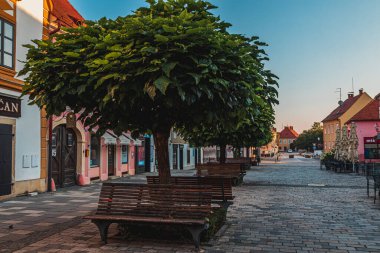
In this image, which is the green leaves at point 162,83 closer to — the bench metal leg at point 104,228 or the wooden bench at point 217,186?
the bench metal leg at point 104,228

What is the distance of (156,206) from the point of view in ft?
20.5

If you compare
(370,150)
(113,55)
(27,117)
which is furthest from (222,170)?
(370,150)

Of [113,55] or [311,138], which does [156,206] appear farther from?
[311,138]

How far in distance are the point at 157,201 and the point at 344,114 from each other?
58.0 meters

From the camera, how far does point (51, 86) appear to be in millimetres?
6645

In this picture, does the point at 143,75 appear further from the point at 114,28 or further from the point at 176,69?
the point at 114,28

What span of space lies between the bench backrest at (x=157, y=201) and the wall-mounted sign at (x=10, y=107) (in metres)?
7.21

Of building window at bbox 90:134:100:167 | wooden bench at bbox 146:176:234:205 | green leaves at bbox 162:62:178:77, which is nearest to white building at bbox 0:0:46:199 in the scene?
building window at bbox 90:134:100:167

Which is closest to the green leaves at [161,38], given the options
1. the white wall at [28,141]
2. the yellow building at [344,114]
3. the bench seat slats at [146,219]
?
the bench seat slats at [146,219]

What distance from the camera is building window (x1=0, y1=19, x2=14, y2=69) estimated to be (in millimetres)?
12047

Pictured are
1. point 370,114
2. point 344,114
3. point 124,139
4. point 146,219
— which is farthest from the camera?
point 344,114

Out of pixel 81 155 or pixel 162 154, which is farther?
pixel 81 155

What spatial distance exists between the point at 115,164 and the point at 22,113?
9.23 metres

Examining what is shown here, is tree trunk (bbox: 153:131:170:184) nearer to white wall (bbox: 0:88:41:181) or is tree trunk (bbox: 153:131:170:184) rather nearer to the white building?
the white building
